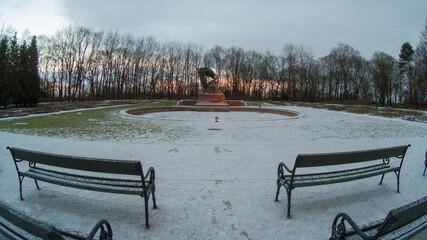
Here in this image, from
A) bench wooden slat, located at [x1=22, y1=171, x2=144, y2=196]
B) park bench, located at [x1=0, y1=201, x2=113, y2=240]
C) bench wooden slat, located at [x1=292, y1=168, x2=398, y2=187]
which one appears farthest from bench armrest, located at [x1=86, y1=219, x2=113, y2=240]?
bench wooden slat, located at [x1=292, y1=168, x2=398, y2=187]

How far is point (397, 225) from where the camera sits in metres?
1.88

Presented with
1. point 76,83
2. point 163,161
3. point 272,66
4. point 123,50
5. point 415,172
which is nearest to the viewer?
point 415,172

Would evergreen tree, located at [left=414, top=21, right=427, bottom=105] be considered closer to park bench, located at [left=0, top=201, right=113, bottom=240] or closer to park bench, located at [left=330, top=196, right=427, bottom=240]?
park bench, located at [left=330, top=196, right=427, bottom=240]

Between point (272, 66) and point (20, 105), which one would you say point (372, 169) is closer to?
point (20, 105)

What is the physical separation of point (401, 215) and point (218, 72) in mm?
62740

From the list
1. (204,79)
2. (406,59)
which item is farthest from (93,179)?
(406,59)

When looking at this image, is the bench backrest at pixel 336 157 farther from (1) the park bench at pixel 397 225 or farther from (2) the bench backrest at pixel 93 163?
(2) the bench backrest at pixel 93 163

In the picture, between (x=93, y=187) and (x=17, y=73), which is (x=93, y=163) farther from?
(x=17, y=73)

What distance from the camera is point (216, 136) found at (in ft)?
29.7

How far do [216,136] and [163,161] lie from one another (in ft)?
12.6

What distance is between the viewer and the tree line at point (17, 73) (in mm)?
24627

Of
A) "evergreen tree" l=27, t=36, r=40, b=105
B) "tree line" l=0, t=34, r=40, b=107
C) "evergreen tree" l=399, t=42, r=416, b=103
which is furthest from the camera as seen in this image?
"evergreen tree" l=399, t=42, r=416, b=103

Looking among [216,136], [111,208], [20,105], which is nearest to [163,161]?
[111,208]

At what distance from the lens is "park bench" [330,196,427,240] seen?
1748 mm
